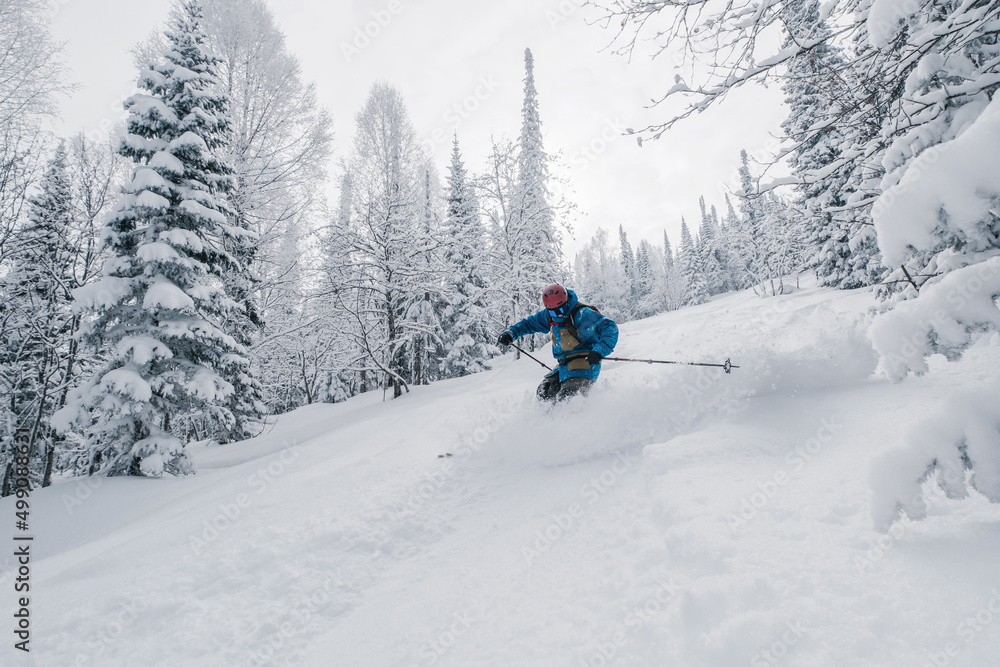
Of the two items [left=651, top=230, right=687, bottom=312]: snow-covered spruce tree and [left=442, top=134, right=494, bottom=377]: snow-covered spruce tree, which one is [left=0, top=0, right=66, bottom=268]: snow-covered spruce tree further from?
[left=651, top=230, right=687, bottom=312]: snow-covered spruce tree

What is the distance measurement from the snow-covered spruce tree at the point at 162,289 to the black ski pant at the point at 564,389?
619 cm

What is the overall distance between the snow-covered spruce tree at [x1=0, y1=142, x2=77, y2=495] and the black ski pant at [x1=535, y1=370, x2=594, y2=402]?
40.2 ft

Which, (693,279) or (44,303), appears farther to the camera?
(693,279)

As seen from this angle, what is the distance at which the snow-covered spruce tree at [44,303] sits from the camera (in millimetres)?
11055

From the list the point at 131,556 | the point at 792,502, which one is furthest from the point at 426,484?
the point at 792,502

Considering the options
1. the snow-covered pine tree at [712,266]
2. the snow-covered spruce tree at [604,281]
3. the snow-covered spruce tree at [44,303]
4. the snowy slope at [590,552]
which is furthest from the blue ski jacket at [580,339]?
the snow-covered pine tree at [712,266]

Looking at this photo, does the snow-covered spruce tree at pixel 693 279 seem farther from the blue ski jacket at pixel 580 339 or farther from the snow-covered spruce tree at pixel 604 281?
the blue ski jacket at pixel 580 339

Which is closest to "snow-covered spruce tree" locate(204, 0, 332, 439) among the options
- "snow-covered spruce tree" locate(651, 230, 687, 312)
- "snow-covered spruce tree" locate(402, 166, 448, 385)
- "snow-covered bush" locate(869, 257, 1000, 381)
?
"snow-covered spruce tree" locate(402, 166, 448, 385)

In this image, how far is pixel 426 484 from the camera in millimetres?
4742

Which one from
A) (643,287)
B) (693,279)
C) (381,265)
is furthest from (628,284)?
(381,265)

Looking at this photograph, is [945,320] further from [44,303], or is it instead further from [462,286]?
[462,286]

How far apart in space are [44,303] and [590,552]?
1625 centimetres

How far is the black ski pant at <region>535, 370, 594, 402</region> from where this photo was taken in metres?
6.09

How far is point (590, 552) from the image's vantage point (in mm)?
3139
